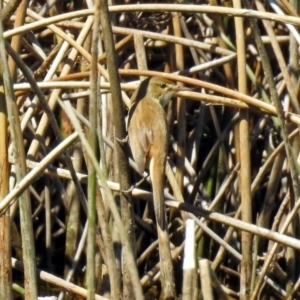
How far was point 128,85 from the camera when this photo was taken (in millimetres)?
4094

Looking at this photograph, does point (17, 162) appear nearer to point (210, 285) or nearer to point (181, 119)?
point (210, 285)

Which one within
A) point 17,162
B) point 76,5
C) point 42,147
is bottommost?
point 42,147

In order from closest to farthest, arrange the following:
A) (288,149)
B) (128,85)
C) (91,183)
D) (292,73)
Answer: (91,183), (288,149), (128,85), (292,73)

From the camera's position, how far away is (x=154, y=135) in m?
4.08

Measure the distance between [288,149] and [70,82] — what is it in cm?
103

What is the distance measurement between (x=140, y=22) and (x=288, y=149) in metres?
1.61

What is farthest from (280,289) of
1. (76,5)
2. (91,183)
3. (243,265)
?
(91,183)

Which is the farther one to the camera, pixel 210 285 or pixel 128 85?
pixel 128 85

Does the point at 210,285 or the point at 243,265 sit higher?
the point at 210,285

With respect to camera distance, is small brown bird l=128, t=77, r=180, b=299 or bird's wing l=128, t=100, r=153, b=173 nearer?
small brown bird l=128, t=77, r=180, b=299

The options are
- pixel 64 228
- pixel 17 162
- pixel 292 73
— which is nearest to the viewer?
pixel 17 162

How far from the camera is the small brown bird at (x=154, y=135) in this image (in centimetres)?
378

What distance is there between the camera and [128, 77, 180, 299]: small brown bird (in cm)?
378

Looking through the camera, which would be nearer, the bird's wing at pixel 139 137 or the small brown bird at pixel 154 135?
the small brown bird at pixel 154 135
